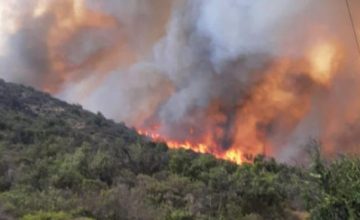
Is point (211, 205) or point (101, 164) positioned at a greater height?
point (101, 164)

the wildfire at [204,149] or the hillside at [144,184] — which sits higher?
the wildfire at [204,149]

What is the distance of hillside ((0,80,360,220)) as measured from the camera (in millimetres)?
21391

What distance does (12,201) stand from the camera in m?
28.2

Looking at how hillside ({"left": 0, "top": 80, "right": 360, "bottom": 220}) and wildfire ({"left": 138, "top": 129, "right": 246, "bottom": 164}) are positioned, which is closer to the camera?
hillside ({"left": 0, "top": 80, "right": 360, "bottom": 220})

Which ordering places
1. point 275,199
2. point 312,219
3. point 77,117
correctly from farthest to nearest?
1. point 77,117
2. point 275,199
3. point 312,219

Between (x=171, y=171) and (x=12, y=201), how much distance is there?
21486 millimetres

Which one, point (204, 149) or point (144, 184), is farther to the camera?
point (204, 149)

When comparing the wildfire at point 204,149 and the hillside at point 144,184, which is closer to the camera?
the hillside at point 144,184

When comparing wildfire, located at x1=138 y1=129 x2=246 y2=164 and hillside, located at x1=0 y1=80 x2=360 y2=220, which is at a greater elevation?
wildfire, located at x1=138 y1=129 x2=246 y2=164

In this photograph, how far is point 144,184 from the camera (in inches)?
1565

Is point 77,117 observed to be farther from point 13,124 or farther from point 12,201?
point 12,201

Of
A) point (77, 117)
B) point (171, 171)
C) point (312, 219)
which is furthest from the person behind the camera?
point (77, 117)

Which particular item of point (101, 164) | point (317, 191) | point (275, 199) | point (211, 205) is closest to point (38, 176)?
point (101, 164)

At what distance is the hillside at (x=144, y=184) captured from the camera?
2139 cm
